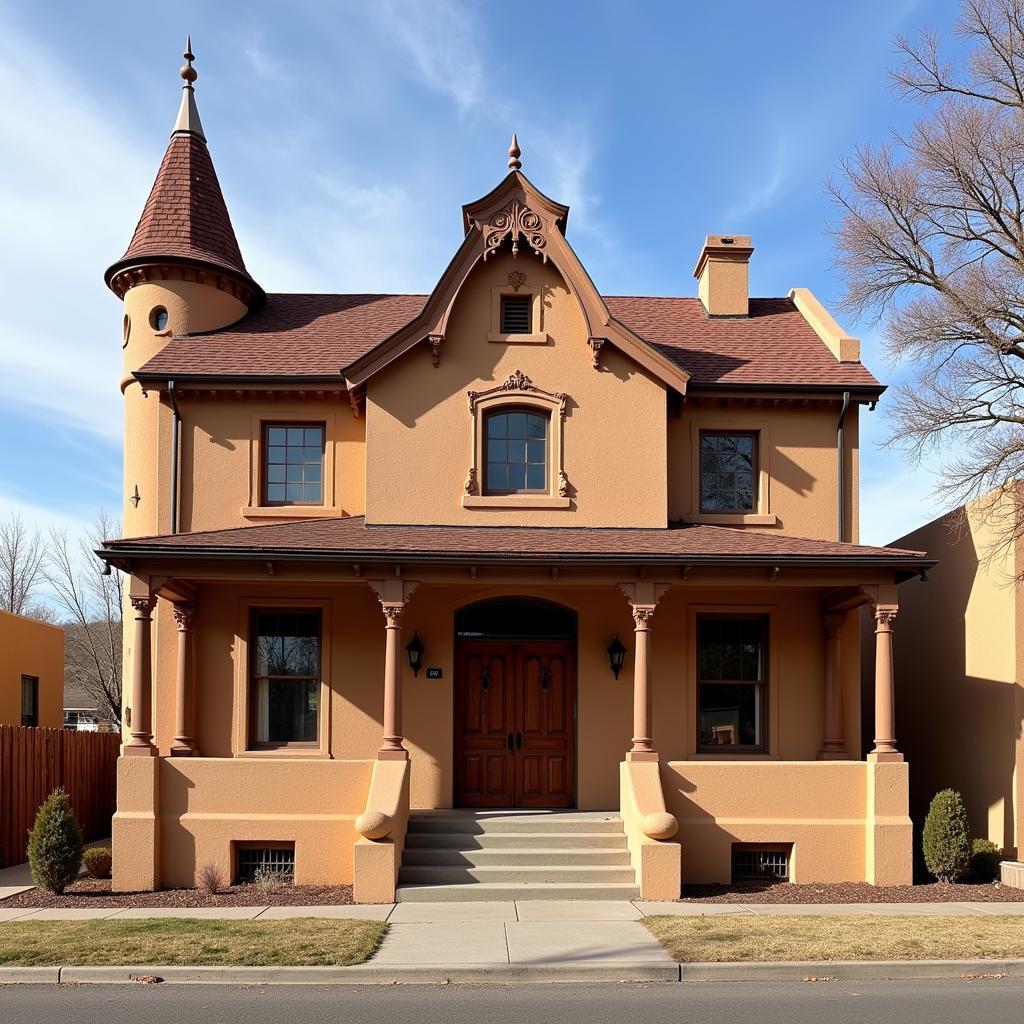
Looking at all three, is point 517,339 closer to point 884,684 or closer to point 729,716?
point 729,716

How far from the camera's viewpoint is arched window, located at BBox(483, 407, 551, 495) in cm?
1642

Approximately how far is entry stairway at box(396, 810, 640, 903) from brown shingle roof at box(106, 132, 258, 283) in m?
9.93

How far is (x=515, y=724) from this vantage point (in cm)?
1639

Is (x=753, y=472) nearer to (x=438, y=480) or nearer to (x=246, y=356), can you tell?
(x=438, y=480)

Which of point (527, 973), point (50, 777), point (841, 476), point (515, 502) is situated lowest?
point (527, 973)

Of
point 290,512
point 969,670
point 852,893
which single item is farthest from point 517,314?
point 852,893

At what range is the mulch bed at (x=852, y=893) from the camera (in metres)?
13.1

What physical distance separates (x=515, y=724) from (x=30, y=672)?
13.1 metres

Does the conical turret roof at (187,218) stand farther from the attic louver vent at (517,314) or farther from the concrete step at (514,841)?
the concrete step at (514,841)

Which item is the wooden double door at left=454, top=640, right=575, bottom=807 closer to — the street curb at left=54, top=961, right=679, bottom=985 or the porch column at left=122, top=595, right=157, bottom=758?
the porch column at left=122, top=595, right=157, bottom=758

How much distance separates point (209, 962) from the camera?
9602mm

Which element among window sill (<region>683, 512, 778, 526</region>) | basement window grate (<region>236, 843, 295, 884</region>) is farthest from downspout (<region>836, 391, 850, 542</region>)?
basement window grate (<region>236, 843, 295, 884</region>)

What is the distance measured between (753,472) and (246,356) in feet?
26.6

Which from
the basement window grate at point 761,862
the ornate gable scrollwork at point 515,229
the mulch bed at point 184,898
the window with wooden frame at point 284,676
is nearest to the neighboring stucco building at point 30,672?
the window with wooden frame at point 284,676
